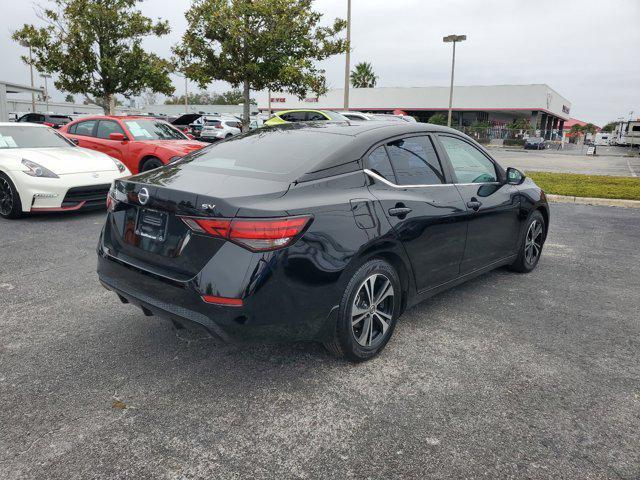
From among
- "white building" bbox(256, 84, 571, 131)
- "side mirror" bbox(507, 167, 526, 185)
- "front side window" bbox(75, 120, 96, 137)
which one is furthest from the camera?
"white building" bbox(256, 84, 571, 131)

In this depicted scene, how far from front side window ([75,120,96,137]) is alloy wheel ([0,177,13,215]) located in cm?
343

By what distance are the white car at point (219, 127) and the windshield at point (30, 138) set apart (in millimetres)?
14775

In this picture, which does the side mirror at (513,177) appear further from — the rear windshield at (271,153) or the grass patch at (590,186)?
the grass patch at (590,186)

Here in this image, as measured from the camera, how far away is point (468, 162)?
4305 mm

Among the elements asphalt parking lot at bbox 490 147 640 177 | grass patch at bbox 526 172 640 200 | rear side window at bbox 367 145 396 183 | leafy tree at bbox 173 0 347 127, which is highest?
leafy tree at bbox 173 0 347 127

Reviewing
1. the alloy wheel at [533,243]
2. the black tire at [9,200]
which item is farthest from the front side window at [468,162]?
the black tire at [9,200]

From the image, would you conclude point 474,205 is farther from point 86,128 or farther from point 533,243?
point 86,128

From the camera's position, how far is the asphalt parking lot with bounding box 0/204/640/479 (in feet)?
7.64

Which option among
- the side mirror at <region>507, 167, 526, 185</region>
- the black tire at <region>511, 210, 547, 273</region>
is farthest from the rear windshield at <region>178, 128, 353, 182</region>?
the black tire at <region>511, 210, 547, 273</region>

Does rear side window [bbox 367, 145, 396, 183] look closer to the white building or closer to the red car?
the red car

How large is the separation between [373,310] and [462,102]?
52.6 metres

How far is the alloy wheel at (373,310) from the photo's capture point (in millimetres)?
3143

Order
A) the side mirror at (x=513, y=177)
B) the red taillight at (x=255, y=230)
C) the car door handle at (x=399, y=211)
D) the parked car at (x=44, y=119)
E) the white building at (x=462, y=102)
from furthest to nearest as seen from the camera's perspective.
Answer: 1. the white building at (x=462, y=102)
2. the parked car at (x=44, y=119)
3. the side mirror at (x=513, y=177)
4. the car door handle at (x=399, y=211)
5. the red taillight at (x=255, y=230)

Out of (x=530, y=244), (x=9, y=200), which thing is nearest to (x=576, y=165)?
(x=530, y=244)
